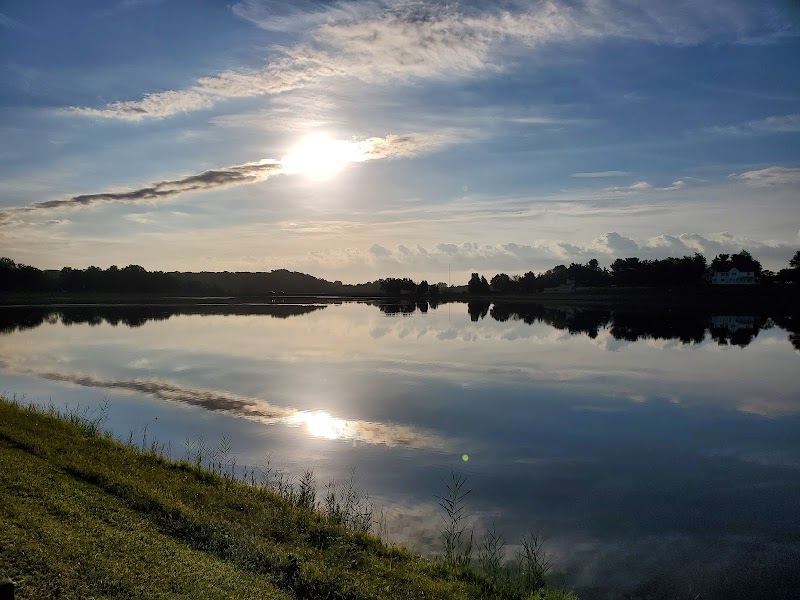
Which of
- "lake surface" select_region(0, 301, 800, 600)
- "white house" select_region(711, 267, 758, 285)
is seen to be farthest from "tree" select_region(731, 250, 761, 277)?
"lake surface" select_region(0, 301, 800, 600)

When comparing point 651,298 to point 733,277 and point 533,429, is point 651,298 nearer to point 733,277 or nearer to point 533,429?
point 733,277

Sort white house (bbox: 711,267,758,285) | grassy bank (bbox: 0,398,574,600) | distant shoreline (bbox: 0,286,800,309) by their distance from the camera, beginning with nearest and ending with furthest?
1. grassy bank (bbox: 0,398,574,600)
2. distant shoreline (bbox: 0,286,800,309)
3. white house (bbox: 711,267,758,285)

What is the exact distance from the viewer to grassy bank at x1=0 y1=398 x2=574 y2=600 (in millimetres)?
9812

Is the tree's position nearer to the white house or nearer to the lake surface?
the white house

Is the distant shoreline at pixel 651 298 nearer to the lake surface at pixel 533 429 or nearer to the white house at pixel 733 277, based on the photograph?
the white house at pixel 733 277

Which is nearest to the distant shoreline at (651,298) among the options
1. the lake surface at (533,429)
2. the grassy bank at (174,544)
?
the lake surface at (533,429)

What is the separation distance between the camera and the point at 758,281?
18050 cm

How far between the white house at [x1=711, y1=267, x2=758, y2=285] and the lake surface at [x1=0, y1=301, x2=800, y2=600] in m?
146

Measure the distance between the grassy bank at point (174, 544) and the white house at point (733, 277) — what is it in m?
198

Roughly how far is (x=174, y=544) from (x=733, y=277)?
691 ft

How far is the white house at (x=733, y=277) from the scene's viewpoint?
611ft

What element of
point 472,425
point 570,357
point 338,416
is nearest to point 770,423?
point 472,425

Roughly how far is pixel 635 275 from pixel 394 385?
167572 millimetres

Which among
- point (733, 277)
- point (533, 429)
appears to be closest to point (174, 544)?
point (533, 429)
